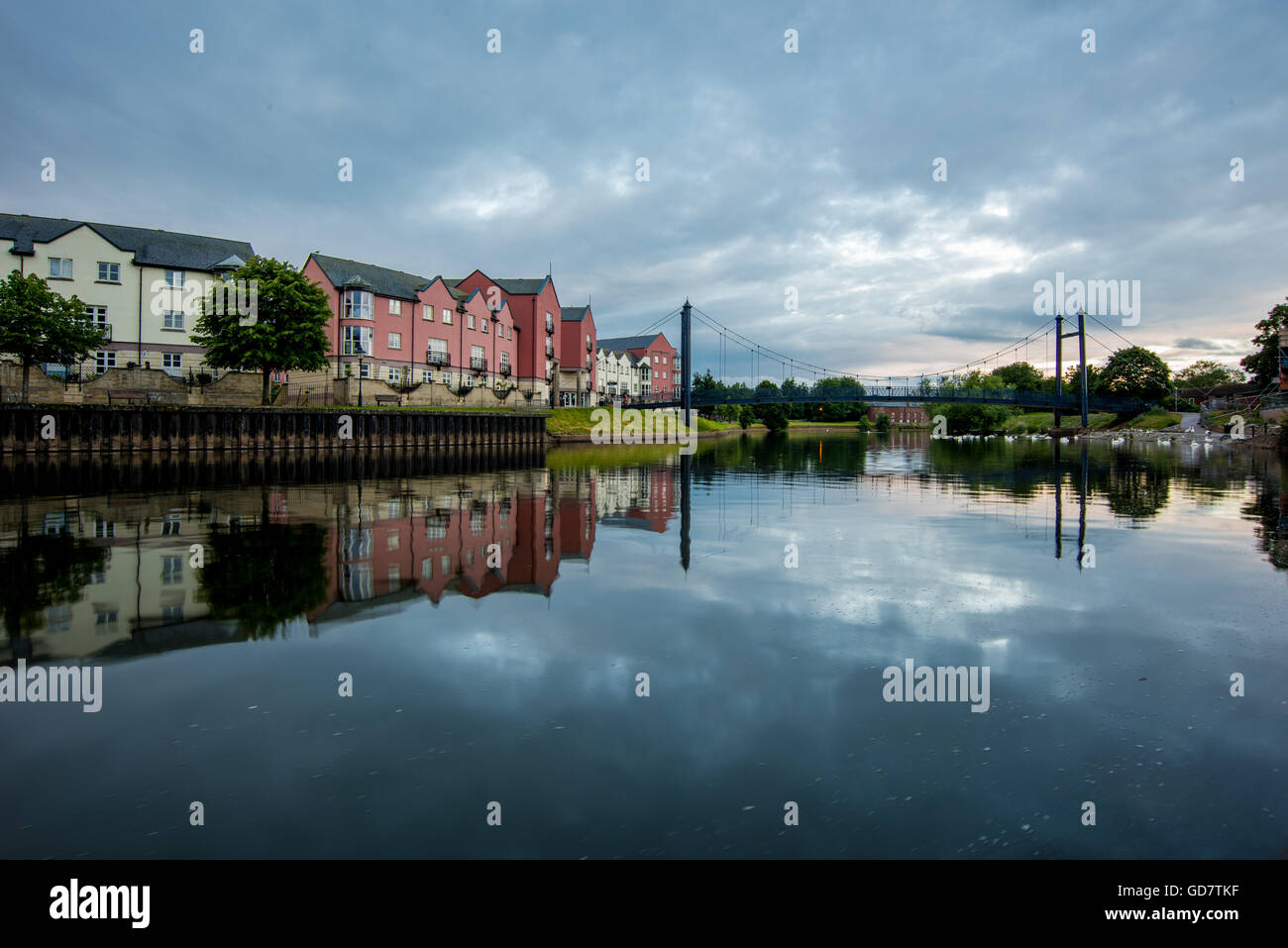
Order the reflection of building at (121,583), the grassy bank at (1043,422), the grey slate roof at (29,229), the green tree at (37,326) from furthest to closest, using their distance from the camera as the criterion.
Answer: the grassy bank at (1043,422)
the grey slate roof at (29,229)
the green tree at (37,326)
the reflection of building at (121,583)

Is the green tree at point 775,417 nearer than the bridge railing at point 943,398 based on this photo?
No

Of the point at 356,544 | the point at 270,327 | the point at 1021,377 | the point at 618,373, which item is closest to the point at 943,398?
the point at 618,373

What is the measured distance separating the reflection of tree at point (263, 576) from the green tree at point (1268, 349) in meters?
101

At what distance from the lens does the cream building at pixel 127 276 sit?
177 feet

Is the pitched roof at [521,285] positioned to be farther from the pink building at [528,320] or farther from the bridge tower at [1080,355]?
the bridge tower at [1080,355]

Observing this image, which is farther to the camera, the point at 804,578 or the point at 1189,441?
the point at 1189,441

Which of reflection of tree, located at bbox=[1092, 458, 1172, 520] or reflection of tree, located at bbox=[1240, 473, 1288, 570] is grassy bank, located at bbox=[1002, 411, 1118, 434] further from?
reflection of tree, located at bbox=[1240, 473, 1288, 570]

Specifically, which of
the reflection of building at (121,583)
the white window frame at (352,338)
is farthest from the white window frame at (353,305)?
the reflection of building at (121,583)

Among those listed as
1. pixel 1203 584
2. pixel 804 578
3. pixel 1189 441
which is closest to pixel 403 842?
pixel 804 578

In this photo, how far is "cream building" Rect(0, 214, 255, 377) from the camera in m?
54.0

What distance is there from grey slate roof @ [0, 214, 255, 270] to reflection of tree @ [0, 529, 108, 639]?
171ft

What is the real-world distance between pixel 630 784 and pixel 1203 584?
11.6 metres
